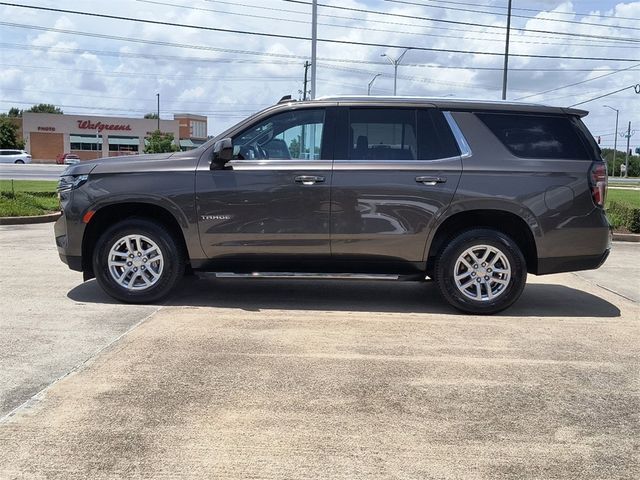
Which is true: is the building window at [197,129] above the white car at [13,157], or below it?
above

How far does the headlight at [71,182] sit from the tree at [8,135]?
77.4 meters

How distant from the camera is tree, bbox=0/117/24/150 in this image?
2933 inches

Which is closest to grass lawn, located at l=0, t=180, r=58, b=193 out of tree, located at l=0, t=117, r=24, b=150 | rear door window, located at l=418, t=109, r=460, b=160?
rear door window, located at l=418, t=109, r=460, b=160

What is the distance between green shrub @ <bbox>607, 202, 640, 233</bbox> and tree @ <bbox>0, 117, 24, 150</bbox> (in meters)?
75.9

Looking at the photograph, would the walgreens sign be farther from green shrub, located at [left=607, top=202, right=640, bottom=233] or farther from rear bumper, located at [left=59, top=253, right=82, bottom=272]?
rear bumper, located at [left=59, top=253, right=82, bottom=272]

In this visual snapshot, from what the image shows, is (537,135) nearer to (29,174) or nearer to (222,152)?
(222,152)

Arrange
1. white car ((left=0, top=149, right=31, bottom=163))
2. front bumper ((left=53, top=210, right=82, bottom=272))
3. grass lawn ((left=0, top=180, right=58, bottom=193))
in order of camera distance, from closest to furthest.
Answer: front bumper ((left=53, top=210, right=82, bottom=272)) → grass lawn ((left=0, top=180, right=58, bottom=193)) → white car ((left=0, top=149, right=31, bottom=163))

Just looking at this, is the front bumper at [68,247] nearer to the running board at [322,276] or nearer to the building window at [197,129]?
the running board at [322,276]

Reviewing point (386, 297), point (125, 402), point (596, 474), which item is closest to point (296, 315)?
point (386, 297)

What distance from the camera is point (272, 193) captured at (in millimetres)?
5859

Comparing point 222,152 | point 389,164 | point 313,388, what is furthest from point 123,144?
point 313,388

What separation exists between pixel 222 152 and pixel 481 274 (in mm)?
2712

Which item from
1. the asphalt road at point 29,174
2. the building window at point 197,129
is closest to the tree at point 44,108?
the building window at point 197,129

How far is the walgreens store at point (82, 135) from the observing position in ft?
250
